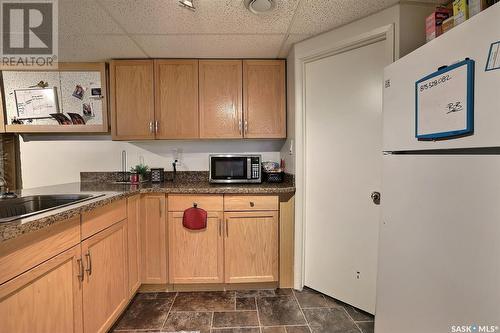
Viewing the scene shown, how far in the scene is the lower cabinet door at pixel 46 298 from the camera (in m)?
0.83

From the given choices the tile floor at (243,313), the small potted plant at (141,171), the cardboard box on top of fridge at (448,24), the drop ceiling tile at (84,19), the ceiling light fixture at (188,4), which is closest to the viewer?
the cardboard box on top of fridge at (448,24)

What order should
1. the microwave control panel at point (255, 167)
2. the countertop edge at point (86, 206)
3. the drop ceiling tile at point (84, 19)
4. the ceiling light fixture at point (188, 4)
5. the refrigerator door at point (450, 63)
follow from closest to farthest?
1. the refrigerator door at point (450, 63)
2. the countertop edge at point (86, 206)
3. the ceiling light fixture at point (188, 4)
4. the drop ceiling tile at point (84, 19)
5. the microwave control panel at point (255, 167)

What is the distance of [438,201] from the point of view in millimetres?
815

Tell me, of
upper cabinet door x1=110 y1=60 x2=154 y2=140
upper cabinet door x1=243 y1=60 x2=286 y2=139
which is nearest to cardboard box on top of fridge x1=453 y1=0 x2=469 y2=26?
upper cabinet door x1=243 y1=60 x2=286 y2=139

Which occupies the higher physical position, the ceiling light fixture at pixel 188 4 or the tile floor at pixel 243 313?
the ceiling light fixture at pixel 188 4

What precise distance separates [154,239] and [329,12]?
2.19 meters

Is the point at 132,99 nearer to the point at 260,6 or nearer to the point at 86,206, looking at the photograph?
the point at 86,206

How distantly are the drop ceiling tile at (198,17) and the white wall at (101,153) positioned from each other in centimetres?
109

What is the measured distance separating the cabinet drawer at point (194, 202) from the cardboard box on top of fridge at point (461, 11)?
5.66ft

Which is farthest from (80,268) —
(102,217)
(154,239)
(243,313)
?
(243,313)

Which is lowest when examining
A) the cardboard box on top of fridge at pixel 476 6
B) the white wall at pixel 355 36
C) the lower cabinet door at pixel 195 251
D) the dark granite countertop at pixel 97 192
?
the lower cabinet door at pixel 195 251

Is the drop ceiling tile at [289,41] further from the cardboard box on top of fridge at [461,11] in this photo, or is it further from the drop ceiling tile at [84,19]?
the drop ceiling tile at [84,19]

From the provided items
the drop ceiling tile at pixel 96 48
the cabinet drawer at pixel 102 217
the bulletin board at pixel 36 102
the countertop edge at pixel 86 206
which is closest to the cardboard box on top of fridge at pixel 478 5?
the countertop edge at pixel 86 206

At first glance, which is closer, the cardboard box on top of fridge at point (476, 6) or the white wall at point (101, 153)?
the cardboard box on top of fridge at point (476, 6)
